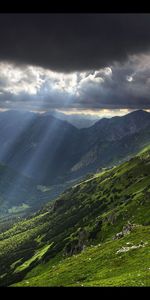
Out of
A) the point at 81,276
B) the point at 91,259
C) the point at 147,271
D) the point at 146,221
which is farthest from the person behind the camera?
the point at 146,221

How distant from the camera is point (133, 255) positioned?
76750 millimetres

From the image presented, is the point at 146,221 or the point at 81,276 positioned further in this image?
the point at 146,221
